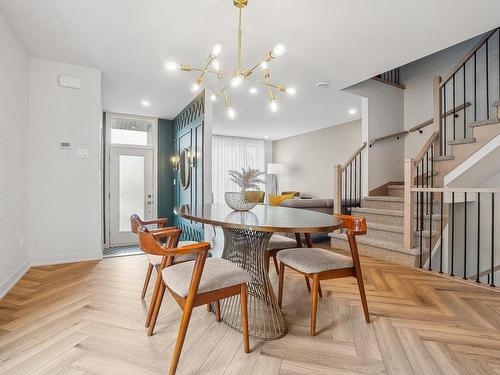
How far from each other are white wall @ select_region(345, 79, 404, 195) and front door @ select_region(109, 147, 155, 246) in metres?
4.23

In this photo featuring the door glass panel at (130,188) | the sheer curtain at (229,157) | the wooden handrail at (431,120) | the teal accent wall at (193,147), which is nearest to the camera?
the wooden handrail at (431,120)

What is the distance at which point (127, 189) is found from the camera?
17.6 feet

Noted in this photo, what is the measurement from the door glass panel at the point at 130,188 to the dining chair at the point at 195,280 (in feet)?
13.6

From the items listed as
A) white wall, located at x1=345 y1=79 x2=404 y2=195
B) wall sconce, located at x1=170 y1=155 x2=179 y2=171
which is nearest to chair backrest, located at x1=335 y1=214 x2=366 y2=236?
white wall, located at x1=345 y1=79 x2=404 y2=195

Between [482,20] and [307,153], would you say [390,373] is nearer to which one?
[482,20]

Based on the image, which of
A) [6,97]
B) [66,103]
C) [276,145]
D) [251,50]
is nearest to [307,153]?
[276,145]

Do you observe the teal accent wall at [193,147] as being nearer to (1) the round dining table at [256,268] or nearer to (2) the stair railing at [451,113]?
(1) the round dining table at [256,268]

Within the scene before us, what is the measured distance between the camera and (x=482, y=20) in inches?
93.7

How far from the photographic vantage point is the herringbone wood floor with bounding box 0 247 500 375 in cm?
143

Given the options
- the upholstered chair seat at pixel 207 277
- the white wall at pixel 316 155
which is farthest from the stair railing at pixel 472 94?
the upholstered chair seat at pixel 207 277

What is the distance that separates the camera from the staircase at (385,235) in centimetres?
320

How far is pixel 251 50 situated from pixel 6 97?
2447 millimetres

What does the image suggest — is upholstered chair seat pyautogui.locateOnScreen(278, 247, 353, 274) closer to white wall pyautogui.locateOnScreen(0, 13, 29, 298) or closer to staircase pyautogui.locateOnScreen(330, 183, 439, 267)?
staircase pyautogui.locateOnScreen(330, 183, 439, 267)

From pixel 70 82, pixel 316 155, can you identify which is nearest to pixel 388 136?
pixel 316 155
